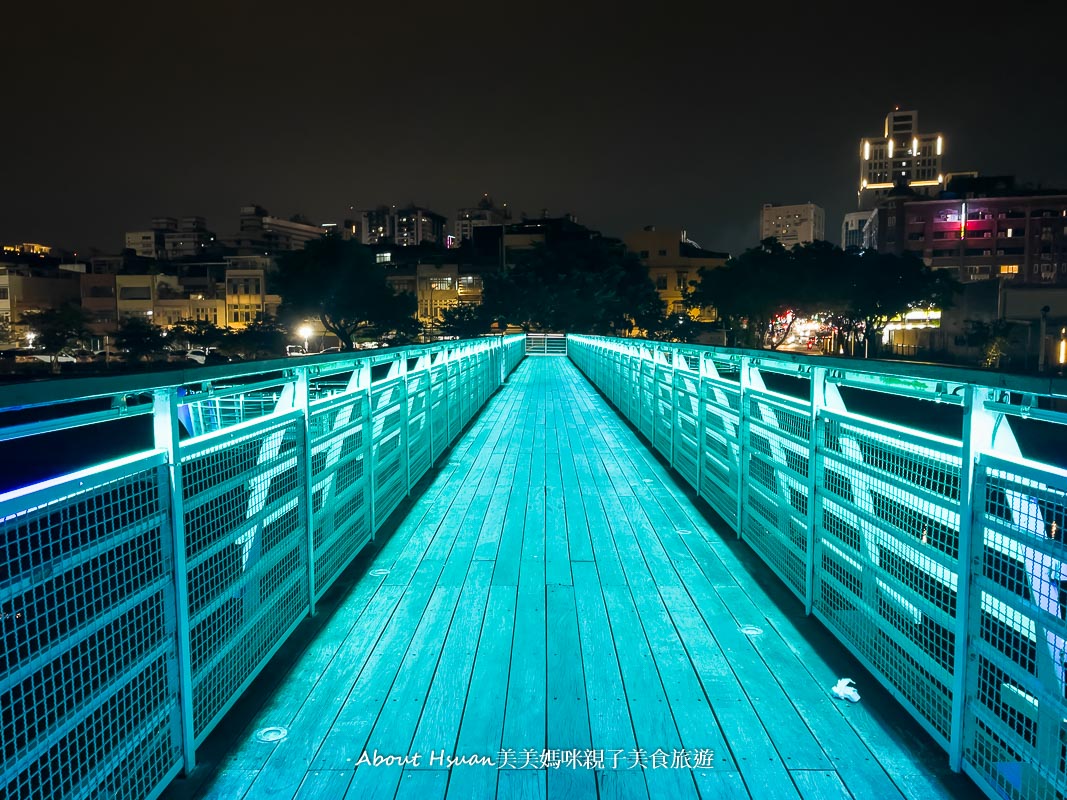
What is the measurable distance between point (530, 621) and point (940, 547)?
191 centimetres

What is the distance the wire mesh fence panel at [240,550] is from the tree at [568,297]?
59067 millimetres

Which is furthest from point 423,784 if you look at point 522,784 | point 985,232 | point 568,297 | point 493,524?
point 985,232

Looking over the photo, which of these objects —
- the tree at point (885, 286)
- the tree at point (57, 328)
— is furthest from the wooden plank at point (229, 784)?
the tree at point (57, 328)

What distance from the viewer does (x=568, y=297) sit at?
63.8 metres

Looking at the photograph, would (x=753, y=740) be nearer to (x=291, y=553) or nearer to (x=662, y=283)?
(x=291, y=553)

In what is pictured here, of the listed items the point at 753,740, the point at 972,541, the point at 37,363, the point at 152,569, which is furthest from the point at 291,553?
the point at 37,363

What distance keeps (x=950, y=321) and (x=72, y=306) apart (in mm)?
96370

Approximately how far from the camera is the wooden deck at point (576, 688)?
2396 mm

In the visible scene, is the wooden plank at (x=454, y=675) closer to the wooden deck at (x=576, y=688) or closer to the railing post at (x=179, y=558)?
the wooden deck at (x=576, y=688)

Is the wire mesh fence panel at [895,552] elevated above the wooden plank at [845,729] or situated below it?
above

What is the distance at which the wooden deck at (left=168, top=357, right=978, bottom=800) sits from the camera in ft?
7.86

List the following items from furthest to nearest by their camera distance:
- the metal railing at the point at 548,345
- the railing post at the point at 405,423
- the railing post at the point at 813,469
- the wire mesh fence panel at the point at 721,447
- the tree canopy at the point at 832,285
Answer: the tree canopy at the point at 832,285, the metal railing at the point at 548,345, the railing post at the point at 405,423, the wire mesh fence panel at the point at 721,447, the railing post at the point at 813,469

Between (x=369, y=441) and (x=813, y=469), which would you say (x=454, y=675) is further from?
(x=369, y=441)

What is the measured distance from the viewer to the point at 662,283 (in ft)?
314
